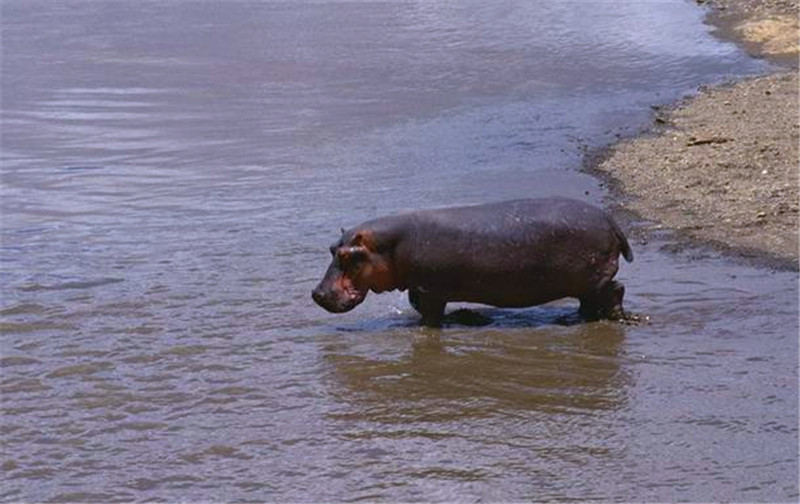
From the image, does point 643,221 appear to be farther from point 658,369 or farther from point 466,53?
point 466,53

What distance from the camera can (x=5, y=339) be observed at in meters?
7.68

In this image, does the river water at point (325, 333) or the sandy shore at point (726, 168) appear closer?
the river water at point (325, 333)

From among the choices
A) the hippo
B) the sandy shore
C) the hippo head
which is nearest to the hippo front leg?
the hippo

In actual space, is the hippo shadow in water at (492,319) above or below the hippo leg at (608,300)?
below

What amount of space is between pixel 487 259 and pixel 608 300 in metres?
0.64

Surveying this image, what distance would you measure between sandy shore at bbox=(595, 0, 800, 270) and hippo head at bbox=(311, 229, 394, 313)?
2268mm

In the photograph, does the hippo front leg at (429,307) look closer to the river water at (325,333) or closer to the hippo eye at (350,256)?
the river water at (325,333)

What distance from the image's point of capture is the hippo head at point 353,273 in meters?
7.67

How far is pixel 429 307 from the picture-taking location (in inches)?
303

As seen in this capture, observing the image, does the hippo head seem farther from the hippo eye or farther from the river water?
the river water

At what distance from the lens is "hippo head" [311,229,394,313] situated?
7672mm

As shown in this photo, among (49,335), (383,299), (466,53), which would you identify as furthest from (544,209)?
(466,53)

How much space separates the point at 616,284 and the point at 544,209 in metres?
0.52

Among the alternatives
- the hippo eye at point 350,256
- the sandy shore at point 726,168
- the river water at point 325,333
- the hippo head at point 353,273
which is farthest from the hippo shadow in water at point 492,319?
the sandy shore at point 726,168
